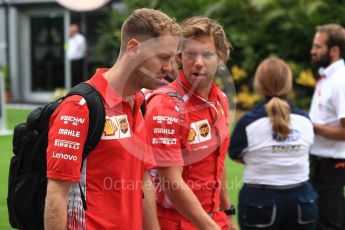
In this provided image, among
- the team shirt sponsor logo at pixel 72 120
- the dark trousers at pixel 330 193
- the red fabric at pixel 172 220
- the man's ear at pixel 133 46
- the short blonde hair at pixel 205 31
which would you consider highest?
the short blonde hair at pixel 205 31

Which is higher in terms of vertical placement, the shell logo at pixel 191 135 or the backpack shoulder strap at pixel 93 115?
the backpack shoulder strap at pixel 93 115

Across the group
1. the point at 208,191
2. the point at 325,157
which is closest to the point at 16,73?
the point at 325,157

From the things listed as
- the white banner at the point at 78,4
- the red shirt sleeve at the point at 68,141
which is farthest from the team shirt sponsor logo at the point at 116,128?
the white banner at the point at 78,4

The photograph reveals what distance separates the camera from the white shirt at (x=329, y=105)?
20.0ft

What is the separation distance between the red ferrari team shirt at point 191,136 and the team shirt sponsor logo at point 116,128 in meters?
0.53

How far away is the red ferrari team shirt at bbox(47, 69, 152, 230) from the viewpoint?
9.92ft

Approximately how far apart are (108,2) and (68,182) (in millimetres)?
20184

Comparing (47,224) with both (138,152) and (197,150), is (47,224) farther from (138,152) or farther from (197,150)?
(197,150)

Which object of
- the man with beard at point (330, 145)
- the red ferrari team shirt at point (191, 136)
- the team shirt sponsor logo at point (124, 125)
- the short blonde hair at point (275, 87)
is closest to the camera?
the team shirt sponsor logo at point (124, 125)

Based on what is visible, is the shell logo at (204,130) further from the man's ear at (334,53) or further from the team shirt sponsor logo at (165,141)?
the man's ear at (334,53)

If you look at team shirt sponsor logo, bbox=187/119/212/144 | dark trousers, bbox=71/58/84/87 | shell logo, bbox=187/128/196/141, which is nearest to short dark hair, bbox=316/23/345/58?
team shirt sponsor logo, bbox=187/119/212/144

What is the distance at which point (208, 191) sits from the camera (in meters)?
4.11

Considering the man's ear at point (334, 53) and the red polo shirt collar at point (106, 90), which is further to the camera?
the man's ear at point (334, 53)

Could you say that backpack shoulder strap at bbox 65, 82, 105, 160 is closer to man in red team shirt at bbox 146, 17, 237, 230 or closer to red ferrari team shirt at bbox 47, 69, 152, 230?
red ferrari team shirt at bbox 47, 69, 152, 230
